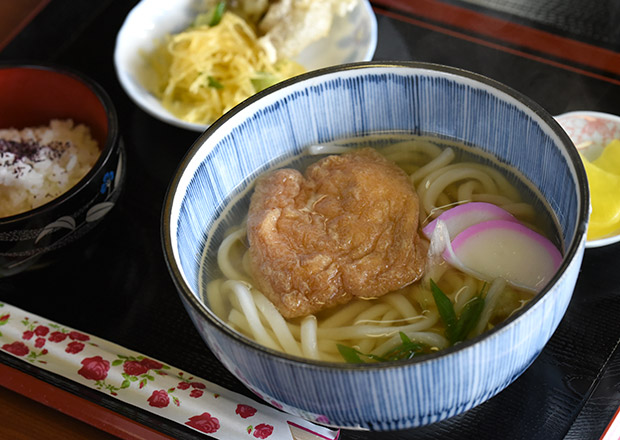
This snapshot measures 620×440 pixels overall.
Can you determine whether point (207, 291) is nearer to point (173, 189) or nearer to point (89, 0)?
point (173, 189)

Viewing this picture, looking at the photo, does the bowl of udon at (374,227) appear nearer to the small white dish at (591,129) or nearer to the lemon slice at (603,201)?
the lemon slice at (603,201)

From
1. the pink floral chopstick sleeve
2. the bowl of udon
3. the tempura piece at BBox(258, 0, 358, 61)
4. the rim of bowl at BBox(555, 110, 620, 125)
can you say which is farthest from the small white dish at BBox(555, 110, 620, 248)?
the pink floral chopstick sleeve

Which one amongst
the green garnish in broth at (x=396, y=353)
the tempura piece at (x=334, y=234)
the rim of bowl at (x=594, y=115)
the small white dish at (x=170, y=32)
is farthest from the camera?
the small white dish at (x=170, y=32)

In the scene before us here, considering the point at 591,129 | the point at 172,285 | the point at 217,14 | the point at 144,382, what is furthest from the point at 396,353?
the point at 217,14

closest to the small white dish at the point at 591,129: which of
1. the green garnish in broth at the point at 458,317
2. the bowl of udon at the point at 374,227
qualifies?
the bowl of udon at the point at 374,227

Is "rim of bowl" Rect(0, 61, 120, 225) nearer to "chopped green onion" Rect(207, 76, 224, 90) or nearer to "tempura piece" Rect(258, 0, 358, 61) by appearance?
"chopped green onion" Rect(207, 76, 224, 90)

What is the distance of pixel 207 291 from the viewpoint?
4.78 ft

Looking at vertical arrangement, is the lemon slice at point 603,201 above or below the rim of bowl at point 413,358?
below

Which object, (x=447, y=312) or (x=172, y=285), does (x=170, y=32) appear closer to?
(x=172, y=285)

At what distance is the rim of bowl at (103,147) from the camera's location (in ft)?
5.51

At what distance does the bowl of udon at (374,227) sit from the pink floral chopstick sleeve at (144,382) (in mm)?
146

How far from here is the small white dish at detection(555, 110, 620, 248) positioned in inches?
72.7

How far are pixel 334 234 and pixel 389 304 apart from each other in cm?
18

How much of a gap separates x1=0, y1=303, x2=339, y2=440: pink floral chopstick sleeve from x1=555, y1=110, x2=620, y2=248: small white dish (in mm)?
1034
